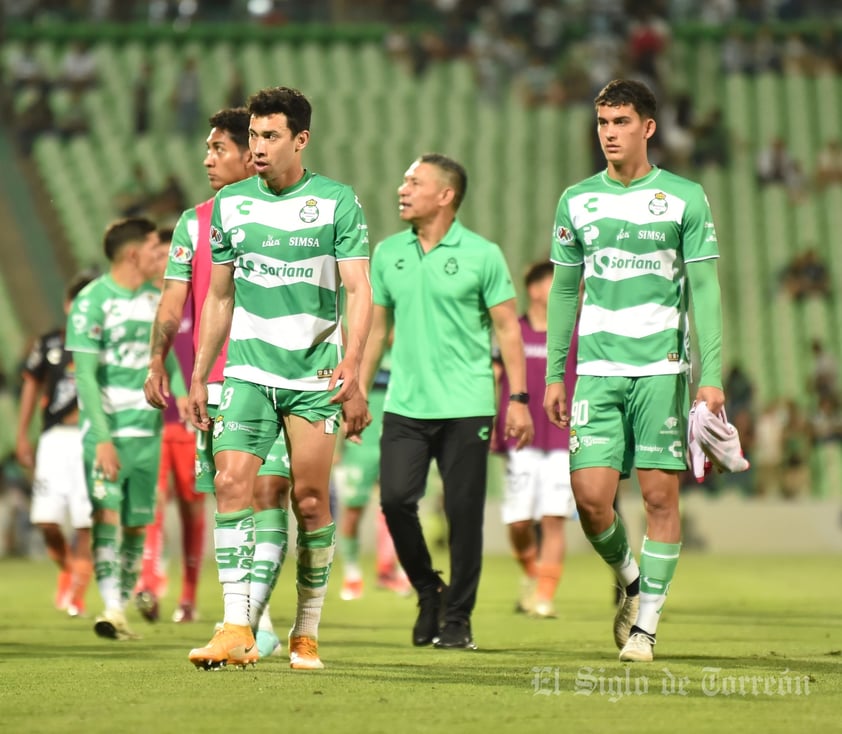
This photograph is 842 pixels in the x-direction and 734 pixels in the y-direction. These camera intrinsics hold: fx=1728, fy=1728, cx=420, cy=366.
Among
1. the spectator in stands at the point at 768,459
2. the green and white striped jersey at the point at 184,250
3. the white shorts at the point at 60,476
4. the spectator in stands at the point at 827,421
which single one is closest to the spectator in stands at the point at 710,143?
the spectator in stands at the point at 827,421

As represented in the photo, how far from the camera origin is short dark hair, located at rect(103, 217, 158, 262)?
10461 millimetres

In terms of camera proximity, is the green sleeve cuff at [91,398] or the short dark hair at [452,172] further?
the green sleeve cuff at [91,398]

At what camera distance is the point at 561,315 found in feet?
27.2

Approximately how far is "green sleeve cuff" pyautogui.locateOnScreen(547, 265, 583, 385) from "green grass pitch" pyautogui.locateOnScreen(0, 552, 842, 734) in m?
1.39

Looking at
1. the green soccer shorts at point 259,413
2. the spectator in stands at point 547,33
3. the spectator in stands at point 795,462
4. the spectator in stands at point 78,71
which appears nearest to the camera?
the green soccer shorts at point 259,413

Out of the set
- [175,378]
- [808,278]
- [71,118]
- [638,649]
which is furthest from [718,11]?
[638,649]

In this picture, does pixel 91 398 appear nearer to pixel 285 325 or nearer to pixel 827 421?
pixel 285 325

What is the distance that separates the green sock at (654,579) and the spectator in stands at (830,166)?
21246mm

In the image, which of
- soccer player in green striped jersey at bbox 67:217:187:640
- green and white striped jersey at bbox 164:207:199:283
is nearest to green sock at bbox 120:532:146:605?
soccer player in green striped jersey at bbox 67:217:187:640

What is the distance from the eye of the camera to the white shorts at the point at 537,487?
12219 mm

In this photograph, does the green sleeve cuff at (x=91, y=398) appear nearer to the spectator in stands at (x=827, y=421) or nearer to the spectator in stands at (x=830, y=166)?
the spectator in stands at (x=827, y=421)

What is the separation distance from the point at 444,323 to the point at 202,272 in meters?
1.50

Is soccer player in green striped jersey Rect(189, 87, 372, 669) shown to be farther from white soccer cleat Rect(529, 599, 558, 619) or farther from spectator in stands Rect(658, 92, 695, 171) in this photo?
spectator in stands Rect(658, 92, 695, 171)

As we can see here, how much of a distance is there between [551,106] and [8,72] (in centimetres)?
906
